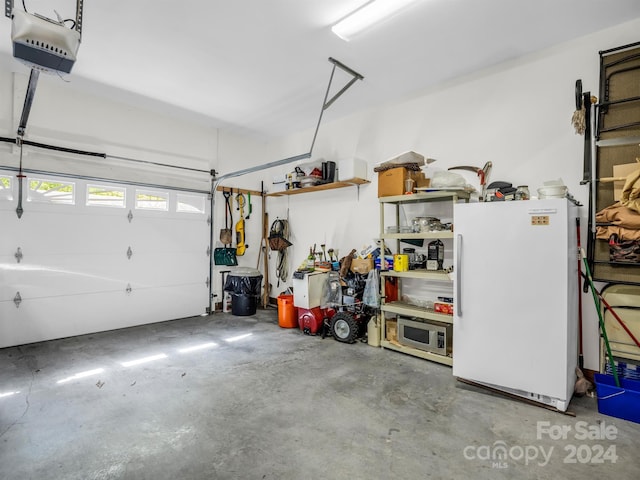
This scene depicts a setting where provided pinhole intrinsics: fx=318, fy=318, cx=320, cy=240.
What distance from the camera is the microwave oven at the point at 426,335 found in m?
3.57

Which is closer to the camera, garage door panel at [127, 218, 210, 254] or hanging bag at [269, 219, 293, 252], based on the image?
garage door panel at [127, 218, 210, 254]

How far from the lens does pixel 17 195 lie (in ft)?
13.4

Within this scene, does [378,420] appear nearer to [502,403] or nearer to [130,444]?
Result: [502,403]

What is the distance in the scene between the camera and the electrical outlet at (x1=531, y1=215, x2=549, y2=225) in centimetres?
256

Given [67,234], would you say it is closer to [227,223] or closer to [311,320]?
[227,223]

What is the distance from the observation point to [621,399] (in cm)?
245

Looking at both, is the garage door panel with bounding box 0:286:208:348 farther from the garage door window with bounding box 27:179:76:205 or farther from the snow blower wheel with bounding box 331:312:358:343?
the snow blower wheel with bounding box 331:312:358:343

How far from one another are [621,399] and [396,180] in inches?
113

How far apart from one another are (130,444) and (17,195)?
3.80m

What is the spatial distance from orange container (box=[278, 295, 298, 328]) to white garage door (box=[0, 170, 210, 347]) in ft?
5.73

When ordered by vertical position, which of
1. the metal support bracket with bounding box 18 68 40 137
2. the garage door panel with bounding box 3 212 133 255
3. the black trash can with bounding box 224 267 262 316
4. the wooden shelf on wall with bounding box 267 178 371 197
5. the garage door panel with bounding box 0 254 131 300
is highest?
the metal support bracket with bounding box 18 68 40 137

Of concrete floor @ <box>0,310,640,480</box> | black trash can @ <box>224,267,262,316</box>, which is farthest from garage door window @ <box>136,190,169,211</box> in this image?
concrete floor @ <box>0,310,640,480</box>

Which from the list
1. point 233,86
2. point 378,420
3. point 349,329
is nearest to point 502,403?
point 378,420

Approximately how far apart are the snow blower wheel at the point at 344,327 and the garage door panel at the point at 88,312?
2787 mm
